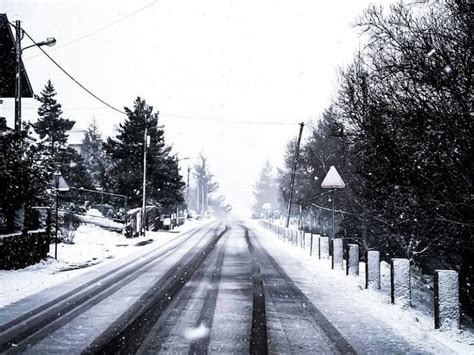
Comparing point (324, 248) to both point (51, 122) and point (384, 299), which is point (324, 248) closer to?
point (384, 299)

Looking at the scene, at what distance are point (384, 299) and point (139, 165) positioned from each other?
29001 mm

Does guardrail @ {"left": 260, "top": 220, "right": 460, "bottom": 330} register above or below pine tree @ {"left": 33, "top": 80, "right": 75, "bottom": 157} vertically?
below

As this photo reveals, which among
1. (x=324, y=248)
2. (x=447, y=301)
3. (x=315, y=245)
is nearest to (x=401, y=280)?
(x=447, y=301)

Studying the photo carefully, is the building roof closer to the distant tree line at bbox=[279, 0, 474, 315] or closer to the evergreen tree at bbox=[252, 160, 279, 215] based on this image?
the distant tree line at bbox=[279, 0, 474, 315]

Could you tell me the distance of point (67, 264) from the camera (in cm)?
1288

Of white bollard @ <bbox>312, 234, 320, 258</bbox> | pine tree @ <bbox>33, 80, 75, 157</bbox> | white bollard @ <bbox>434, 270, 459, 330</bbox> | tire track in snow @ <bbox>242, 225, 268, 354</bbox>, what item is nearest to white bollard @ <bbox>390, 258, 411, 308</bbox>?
white bollard @ <bbox>434, 270, 459, 330</bbox>

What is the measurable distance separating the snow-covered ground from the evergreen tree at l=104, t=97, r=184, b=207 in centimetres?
2110

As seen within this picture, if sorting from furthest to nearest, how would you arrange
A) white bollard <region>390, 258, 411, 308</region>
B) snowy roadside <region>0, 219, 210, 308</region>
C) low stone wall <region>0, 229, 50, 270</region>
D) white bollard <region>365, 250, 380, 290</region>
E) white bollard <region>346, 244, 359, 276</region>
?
low stone wall <region>0, 229, 50, 270</region> < white bollard <region>346, 244, 359, 276</region> < snowy roadside <region>0, 219, 210, 308</region> < white bollard <region>365, 250, 380, 290</region> < white bollard <region>390, 258, 411, 308</region>

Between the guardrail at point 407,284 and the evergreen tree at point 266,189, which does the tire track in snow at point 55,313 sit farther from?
the evergreen tree at point 266,189

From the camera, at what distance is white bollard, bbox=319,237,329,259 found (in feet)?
48.1

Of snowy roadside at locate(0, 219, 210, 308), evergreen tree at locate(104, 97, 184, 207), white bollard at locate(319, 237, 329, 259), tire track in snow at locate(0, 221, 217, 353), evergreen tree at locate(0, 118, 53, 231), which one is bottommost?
snowy roadside at locate(0, 219, 210, 308)

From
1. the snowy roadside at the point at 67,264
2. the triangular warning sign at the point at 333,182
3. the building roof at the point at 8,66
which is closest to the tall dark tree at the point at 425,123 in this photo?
the triangular warning sign at the point at 333,182

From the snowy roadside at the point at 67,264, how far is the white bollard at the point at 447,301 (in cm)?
737

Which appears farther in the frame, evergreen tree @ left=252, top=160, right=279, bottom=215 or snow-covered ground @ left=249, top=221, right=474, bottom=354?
evergreen tree @ left=252, top=160, right=279, bottom=215
